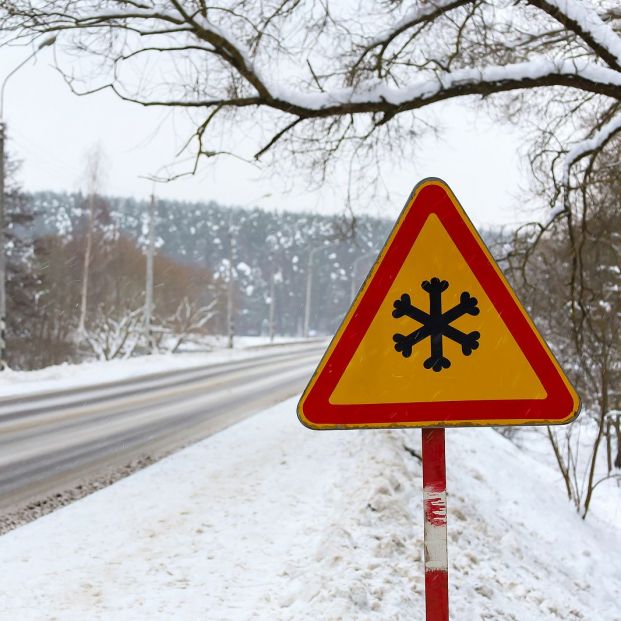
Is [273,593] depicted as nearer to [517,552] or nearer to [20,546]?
[20,546]

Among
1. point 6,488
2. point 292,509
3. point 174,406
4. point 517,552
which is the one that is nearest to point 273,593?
point 292,509

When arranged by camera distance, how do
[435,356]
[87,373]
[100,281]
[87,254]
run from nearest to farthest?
[435,356] < [87,373] < [87,254] < [100,281]

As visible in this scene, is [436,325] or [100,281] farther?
[100,281]

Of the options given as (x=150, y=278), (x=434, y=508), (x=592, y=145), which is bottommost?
(x=434, y=508)

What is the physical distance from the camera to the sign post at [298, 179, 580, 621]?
181cm

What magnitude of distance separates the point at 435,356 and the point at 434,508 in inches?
18.1

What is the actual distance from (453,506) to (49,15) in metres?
5.49

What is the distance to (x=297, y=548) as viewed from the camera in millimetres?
4184

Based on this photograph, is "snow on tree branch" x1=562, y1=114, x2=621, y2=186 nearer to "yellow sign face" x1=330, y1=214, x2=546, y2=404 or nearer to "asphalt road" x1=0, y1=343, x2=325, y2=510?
"yellow sign face" x1=330, y1=214, x2=546, y2=404

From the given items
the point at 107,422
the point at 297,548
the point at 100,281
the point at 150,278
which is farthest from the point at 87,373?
the point at 100,281

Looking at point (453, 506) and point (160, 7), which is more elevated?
point (160, 7)

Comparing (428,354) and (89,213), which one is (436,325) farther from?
(89,213)

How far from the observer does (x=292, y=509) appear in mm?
5164

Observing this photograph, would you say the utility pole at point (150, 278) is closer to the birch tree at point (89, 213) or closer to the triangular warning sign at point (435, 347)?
the birch tree at point (89, 213)
